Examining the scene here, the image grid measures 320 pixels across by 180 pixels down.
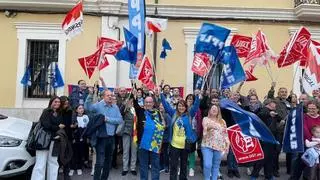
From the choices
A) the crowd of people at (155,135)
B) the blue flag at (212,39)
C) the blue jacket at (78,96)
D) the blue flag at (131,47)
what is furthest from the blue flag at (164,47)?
the crowd of people at (155,135)

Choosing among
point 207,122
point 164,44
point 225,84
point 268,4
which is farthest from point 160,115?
point 268,4

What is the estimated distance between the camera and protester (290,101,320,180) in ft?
27.0

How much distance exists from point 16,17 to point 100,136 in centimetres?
674

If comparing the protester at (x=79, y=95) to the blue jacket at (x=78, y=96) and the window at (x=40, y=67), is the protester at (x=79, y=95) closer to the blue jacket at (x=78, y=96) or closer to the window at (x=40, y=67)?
the blue jacket at (x=78, y=96)

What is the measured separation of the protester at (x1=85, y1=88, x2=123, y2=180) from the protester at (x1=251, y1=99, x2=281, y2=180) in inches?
108

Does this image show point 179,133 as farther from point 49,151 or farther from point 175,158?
point 49,151

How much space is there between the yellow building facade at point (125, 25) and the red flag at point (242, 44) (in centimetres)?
228

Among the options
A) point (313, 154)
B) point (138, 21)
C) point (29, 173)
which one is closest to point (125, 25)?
point (138, 21)

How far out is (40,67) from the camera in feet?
43.7

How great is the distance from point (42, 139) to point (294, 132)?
14.5 feet

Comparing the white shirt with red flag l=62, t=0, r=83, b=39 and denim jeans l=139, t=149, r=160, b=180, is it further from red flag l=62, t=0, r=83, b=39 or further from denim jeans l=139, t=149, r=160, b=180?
red flag l=62, t=0, r=83, b=39

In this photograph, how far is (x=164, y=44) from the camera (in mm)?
12680

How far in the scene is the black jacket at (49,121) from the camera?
765cm

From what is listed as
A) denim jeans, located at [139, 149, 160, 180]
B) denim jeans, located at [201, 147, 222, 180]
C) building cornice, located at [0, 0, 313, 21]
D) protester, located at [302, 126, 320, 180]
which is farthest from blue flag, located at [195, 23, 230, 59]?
building cornice, located at [0, 0, 313, 21]
